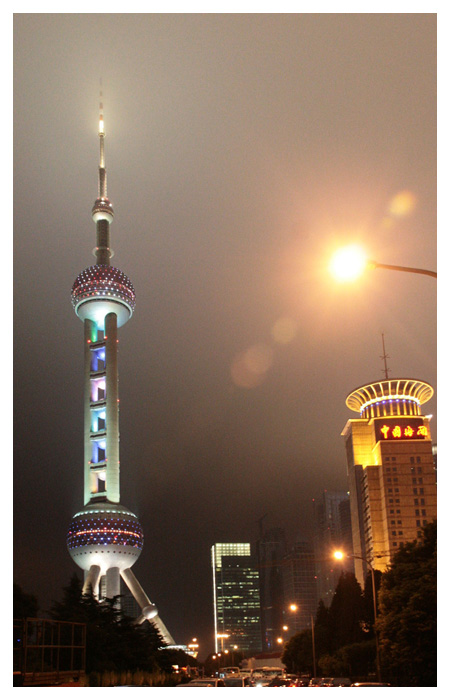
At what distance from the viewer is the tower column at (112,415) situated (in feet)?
378

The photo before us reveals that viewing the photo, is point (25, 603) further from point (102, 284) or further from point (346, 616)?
point (102, 284)

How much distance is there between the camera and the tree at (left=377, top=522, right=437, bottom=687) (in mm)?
37594

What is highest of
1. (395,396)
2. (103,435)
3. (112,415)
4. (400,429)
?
(395,396)

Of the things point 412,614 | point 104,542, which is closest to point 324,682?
point 412,614

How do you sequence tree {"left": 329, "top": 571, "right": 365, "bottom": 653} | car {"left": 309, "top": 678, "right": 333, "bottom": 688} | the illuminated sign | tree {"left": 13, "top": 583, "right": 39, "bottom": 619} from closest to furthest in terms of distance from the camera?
car {"left": 309, "top": 678, "right": 333, "bottom": 688} → tree {"left": 13, "top": 583, "right": 39, "bottom": 619} → tree {"left": 329, "top": 571, "right": 365, "bottom": 653} → the illuminated sign

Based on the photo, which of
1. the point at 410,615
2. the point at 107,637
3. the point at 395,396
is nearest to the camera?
the point at 410,615

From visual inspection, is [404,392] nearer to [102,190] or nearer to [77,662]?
[102,190]

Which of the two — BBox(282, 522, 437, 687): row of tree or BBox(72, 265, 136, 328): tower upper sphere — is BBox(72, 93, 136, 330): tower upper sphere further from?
BBox(282, 522, 437, 687): row of tree

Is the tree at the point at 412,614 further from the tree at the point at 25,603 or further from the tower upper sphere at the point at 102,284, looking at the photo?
the tower upper sphere at the point at 102,284

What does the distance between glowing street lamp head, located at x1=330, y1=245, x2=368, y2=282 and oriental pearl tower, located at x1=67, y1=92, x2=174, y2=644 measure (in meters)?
98.9

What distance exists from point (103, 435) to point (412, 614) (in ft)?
276

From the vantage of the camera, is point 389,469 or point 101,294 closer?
point 101,294

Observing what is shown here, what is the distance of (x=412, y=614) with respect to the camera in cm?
3784

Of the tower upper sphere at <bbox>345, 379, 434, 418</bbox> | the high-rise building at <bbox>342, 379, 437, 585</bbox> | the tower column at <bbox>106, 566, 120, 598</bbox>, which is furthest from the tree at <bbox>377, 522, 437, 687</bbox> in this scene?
the tower upper sphere at <bbox>345, 379, 434, 418</bbox>
